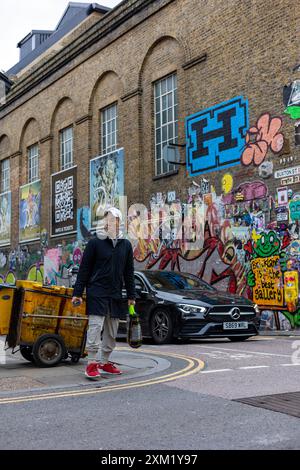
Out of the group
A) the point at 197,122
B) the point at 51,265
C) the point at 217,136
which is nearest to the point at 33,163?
the point at 51,265

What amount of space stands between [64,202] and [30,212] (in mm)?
4016

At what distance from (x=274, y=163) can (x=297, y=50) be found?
2.94 meters

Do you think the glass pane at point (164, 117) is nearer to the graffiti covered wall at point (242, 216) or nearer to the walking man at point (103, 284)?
the graffiti covered wall at point (242, 216)

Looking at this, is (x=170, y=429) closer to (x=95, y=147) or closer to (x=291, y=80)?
(x=291, y=80)

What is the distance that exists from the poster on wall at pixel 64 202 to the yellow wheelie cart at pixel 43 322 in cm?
1719

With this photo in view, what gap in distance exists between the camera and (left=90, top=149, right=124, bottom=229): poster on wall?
2195cm

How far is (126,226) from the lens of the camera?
70.1ft

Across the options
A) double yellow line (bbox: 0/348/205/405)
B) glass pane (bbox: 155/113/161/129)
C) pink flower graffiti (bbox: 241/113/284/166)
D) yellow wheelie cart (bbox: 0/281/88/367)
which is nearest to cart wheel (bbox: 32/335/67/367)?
yellow wheelie cart (bbox: 0/281/88/367)

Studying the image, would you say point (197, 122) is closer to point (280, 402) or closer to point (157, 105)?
point (157, 105)

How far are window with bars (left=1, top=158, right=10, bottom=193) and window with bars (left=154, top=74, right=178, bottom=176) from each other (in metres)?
14.3

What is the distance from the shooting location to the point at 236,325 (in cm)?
1117

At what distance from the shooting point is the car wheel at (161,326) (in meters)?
11.0

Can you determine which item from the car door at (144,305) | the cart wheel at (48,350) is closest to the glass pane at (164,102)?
the car door at (144,305)

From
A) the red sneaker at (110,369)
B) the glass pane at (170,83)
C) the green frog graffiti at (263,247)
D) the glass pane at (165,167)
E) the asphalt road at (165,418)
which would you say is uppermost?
the glass pane at (170,83)
